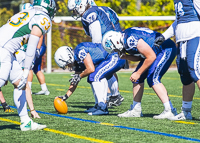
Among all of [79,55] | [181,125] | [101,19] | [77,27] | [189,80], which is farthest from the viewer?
[77,27]

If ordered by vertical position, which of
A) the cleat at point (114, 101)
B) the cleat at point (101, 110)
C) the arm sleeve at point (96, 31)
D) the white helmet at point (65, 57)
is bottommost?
the cleat at point (114, 101)

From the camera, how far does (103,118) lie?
17.8ft

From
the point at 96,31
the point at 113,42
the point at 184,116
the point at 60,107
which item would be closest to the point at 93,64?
the point at 96,31

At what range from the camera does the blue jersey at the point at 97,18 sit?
602cm

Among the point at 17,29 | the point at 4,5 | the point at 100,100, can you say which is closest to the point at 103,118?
the point at 100,100

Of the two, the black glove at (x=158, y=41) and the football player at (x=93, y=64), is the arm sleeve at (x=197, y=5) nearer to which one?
the black glove at (x=158, y=41)

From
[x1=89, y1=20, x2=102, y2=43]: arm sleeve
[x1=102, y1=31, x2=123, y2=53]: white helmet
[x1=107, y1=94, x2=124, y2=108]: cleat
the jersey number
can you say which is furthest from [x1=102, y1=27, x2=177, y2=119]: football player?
[x1=107, y1=94, x2=124, y2=108]: cleat

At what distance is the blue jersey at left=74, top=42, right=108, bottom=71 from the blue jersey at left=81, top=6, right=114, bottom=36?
12.1 inches

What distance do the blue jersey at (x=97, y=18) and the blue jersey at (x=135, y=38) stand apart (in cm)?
96

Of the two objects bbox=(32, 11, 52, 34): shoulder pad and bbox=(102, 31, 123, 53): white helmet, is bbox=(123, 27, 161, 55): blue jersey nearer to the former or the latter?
bbox=(102, 31, 123, 53): white helmet

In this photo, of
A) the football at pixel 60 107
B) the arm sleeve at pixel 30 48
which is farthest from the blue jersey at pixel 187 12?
the football at pixel 60 107

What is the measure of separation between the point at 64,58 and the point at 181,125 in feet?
6.22

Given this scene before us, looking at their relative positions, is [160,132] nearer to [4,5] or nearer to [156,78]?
[156,78]

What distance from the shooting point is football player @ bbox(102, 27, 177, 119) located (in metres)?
4.93
